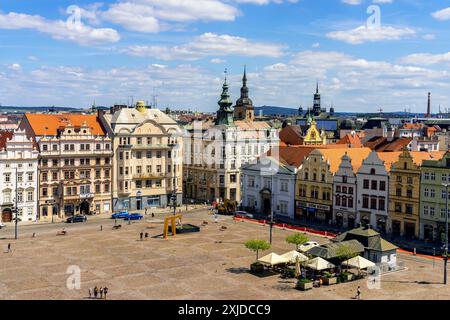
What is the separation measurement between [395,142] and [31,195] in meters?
65.8

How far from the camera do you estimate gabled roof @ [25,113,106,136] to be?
307 feet

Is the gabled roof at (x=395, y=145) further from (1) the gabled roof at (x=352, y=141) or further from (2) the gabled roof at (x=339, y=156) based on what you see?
(2) the gabled roof at (x=339, y=156)

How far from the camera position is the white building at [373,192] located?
82.0m

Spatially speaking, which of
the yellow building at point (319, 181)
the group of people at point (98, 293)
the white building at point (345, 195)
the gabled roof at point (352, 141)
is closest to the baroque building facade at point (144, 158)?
the yellow building at point (319, 181)

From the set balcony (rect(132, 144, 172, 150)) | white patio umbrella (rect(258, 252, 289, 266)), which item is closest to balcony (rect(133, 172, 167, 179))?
balcony (rect(132, 144, 172, 150))

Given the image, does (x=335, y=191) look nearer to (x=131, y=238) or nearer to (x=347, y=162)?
(x=347, y=162)

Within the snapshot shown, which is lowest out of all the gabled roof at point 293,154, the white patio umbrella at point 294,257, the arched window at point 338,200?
the white patio umbrella at point 294,257

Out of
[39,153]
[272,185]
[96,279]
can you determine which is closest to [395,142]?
[272,185]

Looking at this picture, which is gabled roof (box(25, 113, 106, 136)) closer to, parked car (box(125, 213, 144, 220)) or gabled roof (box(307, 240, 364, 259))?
parked car (box(125, 213, 144, 220))

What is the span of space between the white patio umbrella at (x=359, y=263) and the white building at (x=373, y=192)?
1063 inches

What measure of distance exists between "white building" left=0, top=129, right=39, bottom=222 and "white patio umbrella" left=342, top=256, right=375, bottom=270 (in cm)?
5190

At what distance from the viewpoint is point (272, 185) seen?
99.0 metres

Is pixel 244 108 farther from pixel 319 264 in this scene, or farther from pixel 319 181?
pixel 319 264

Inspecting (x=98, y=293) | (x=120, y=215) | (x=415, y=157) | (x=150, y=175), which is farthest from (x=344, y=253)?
(x=150, y=175)
